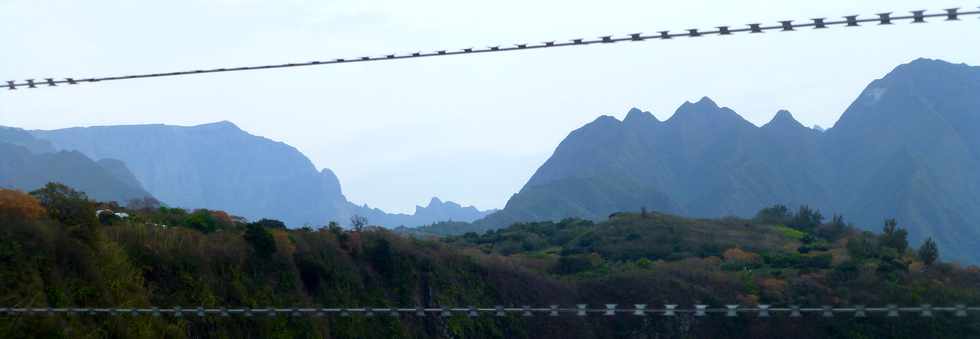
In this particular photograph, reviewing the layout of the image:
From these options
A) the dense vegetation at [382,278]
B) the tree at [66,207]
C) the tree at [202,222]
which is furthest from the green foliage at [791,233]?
the tree at [66,207]

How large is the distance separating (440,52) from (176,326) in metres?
7.81

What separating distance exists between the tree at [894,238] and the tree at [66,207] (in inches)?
589

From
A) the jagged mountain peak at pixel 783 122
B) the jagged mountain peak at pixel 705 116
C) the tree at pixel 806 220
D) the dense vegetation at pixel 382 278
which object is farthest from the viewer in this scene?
the jagged mountain peak at pixel 705 116

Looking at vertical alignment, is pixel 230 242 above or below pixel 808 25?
below

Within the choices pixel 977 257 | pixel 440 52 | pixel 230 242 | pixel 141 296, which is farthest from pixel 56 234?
pixel 977 257

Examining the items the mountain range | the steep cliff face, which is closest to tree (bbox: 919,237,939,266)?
the mountain range

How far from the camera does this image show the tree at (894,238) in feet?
72.0

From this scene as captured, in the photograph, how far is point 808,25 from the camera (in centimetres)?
680

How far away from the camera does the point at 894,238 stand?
23.2 m

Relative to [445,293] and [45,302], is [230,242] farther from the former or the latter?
[445,293]

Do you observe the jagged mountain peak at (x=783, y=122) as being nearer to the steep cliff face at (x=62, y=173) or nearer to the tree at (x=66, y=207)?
the steep cliff face at (x=62, y=173)

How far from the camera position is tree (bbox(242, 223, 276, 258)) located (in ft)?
59.4

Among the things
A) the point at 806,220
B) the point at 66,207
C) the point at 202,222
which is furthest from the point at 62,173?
the point at 66,207

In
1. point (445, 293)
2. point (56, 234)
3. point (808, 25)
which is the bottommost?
point (445, 293)
